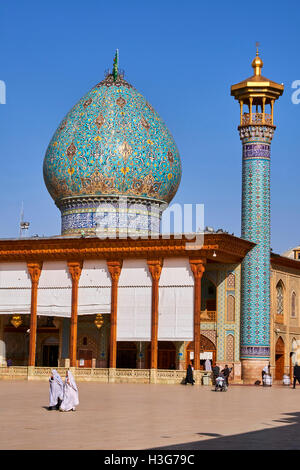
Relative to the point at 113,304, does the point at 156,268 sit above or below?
above

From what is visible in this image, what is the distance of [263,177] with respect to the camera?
35344mm

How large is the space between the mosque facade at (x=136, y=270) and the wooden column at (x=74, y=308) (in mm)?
47

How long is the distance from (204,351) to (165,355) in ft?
5.59

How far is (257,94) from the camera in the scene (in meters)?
35.6

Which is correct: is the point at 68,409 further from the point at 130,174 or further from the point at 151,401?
the point at 130,174

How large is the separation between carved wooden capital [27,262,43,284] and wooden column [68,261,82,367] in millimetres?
1394

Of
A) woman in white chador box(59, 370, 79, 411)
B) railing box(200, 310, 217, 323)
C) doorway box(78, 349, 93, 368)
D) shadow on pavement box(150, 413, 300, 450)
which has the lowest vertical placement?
shadow on pavement box(150, 413, 300, 450)

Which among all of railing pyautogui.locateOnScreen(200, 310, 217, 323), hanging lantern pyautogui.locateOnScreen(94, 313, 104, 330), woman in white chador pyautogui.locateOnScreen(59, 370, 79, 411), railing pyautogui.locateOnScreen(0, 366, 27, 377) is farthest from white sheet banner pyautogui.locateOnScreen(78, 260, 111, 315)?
woman in white chador pyautogui.locateOnScreen(59, 370, 79, 411)

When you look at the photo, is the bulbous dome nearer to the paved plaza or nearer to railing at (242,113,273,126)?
railing at (242,113,273,126)

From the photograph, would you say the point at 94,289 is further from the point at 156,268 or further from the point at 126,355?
the point at 126,355

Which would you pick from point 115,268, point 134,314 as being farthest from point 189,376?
point 115,268

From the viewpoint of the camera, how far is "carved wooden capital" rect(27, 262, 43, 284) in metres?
35.0
